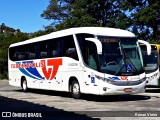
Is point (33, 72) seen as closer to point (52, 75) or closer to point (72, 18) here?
point (52, 75)

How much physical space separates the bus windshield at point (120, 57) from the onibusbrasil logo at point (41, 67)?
11.5ft

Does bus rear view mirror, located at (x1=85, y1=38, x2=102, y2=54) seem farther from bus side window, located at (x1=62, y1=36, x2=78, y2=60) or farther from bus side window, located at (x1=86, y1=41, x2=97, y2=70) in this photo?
bus side window, located at (x1=62, y1=36, x2=78, y2=60)

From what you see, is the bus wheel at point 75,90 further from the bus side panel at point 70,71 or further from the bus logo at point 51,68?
the bus logo at point 51,68

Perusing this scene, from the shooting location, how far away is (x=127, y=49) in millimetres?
17969

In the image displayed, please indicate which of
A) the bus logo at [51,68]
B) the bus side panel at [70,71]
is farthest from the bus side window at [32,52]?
the bus side panel at [70,71]

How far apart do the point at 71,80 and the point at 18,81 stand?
7.32 meters

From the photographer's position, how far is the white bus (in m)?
17.2

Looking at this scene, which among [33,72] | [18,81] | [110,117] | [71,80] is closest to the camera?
[110,117]

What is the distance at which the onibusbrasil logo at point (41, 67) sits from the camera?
21.1 meters

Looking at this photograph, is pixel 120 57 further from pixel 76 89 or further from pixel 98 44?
pixel 76 89

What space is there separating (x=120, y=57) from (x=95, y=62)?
1057 millimetres

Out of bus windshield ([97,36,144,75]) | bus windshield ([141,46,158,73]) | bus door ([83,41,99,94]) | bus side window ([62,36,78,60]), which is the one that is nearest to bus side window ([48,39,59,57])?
bus side window ([62,36,78,60])

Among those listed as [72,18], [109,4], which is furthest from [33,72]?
[109,4]

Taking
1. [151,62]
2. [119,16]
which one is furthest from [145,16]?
[151,62]
